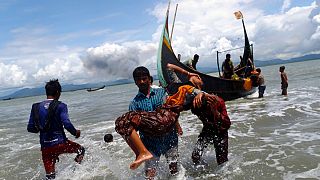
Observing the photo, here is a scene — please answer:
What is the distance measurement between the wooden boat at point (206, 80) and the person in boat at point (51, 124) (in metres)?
7.58

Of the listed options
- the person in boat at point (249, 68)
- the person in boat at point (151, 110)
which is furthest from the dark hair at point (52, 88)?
the person in boat at point (249, 68)

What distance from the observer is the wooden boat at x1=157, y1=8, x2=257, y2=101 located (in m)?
13.9

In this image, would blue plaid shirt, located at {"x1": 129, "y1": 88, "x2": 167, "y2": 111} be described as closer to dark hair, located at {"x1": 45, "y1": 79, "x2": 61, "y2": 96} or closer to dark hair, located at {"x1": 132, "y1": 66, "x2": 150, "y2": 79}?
dark hair, located at {"x1": 132, "y1": 66, "x2": 150, "y2": 79}

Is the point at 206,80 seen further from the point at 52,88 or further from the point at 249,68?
the point at 52,88

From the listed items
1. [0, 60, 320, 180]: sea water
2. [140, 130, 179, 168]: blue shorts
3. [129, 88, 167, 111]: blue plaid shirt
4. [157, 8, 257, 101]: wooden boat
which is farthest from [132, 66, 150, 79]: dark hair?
[157, 8, 257, 101]: wooden boat

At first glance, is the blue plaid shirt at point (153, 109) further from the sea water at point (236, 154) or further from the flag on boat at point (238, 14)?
the flag on boat at point (238, 14)

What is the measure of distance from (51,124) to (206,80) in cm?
1044

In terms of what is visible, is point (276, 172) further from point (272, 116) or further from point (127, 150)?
point (272, 116)

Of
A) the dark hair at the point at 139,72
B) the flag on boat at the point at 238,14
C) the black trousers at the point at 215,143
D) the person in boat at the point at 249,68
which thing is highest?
the flag on boat at the point at 238,14

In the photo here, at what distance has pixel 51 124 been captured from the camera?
4871mm

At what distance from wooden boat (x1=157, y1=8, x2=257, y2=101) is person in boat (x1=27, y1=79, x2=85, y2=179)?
299 inches

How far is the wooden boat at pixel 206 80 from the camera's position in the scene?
45.8 ft

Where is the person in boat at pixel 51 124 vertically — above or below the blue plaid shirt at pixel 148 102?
below

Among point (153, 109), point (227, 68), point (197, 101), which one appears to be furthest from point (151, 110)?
point (227, 68)
